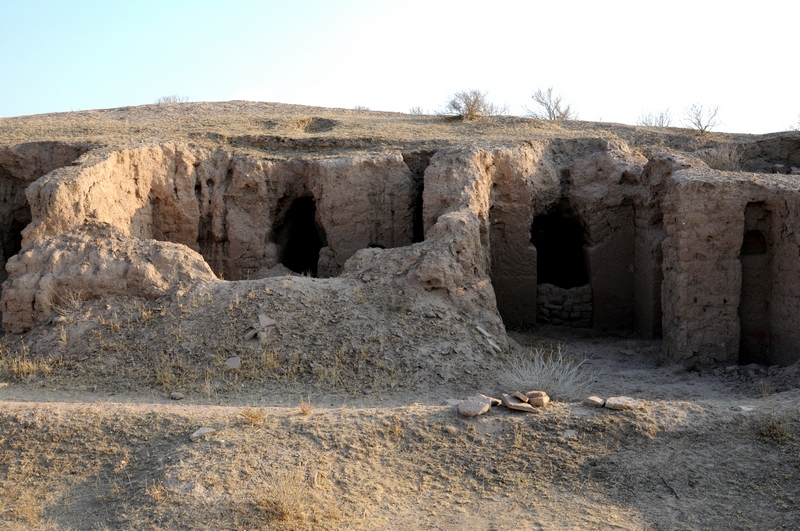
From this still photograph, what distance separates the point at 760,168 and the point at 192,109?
11.6 m

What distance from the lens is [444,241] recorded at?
956 cm

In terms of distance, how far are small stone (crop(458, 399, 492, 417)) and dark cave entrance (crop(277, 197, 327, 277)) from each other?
583 cm

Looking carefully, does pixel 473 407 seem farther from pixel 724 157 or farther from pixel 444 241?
pixel 724 157

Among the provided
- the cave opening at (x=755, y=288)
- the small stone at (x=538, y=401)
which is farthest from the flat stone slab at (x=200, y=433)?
the cave opening at (x=755, y=288)

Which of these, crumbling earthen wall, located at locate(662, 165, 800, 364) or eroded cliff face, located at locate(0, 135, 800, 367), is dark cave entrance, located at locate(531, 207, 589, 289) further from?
crumbling earthen wall, located at locate(662, 165, 800, 364)

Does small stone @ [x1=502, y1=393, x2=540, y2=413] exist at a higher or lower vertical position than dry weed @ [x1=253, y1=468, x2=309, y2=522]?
higher

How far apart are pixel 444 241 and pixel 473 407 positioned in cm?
316

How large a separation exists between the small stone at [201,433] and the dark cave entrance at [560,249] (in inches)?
296

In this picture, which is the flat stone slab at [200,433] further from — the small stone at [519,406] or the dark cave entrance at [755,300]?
the dark cave entrance at [755,300]

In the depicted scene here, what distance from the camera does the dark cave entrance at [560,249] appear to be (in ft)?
41.5

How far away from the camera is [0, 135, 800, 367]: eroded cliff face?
30.0 ft

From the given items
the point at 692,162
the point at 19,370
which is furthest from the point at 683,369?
the point at 19,370

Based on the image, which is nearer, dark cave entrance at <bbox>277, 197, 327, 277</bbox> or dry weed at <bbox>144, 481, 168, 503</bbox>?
dry weed at <bbox>144, 481, 168, 503</bbox>

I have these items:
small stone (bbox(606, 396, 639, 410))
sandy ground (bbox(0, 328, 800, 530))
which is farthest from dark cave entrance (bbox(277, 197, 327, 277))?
small stone (bbox(606, 396, 639, 410))
